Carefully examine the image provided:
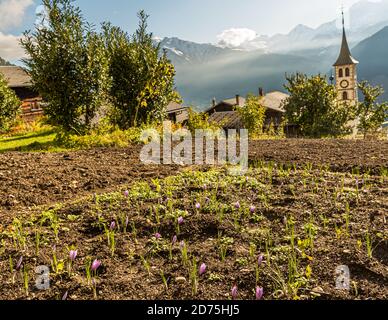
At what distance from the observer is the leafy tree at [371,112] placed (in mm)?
42281

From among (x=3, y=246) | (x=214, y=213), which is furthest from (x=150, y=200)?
(x=3, y=246)

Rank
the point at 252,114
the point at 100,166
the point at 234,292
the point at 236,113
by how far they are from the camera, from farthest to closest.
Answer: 1. the point at 236,113
2. the point at 252,114
3. the point at 100,166
4. the point at 234,292

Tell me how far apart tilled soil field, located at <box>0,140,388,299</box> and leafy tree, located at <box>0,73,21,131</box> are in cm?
1535

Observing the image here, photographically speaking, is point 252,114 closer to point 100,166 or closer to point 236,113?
point 100,166

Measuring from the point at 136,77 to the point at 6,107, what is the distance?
10.4 metres

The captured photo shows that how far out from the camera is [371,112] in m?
43.9

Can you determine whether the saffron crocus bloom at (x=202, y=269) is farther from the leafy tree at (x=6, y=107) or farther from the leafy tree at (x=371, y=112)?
the leafy tree at (x=371, y=112)

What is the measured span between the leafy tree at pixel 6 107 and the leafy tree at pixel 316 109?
22548 millimetres

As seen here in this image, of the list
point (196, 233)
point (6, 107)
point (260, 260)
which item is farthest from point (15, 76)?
point (260, 260)

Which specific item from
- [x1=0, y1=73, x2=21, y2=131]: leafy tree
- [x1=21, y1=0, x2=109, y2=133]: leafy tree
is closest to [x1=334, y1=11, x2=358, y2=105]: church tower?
[x1=0, y1=73, x2=21, y2=131]: leafy tree

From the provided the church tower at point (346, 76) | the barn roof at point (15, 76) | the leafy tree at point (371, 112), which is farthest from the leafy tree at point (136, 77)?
the church tower at point (346, 76)

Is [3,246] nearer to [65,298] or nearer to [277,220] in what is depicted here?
[65,298]

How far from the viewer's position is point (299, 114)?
32781 millimetres

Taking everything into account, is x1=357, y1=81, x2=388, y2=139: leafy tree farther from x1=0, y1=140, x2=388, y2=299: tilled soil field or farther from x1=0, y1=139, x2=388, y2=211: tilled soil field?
x1=0, y1=140, x2=388, y2=299: tilled soil field
